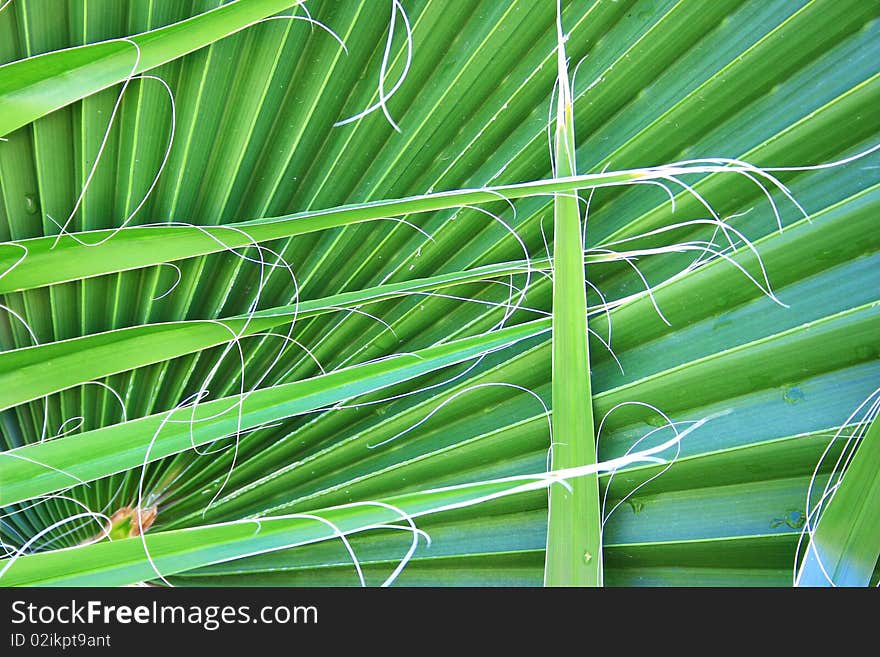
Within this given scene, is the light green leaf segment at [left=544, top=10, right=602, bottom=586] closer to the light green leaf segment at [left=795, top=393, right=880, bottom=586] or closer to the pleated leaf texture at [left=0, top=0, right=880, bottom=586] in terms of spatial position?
the pleated leaf texture at [left=0, top=0, right=880, bottom=586]

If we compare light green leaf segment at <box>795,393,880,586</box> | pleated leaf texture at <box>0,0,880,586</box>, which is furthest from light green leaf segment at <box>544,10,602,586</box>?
light green leaf segment at <box>795,393,880,586</box>

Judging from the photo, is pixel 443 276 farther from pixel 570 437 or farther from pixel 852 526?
pixel 852 526

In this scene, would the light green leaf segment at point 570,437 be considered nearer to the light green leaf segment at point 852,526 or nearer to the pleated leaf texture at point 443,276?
the pleated leaf texture at point 443,276

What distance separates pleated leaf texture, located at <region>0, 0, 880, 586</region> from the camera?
1.52 feet

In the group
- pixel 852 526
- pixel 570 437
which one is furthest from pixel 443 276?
pixel 852 526

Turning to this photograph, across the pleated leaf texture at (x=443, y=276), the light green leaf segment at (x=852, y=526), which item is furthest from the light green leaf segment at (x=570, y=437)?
the light green leaf segment at (x=852, y=526)

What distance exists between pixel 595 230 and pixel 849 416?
0.92 ft

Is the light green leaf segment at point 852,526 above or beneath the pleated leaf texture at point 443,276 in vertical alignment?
beneath

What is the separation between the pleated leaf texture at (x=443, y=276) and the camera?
18.2 inches

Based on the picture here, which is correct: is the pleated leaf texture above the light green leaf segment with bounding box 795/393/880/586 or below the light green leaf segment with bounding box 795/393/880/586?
above

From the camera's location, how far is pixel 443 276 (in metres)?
0.51

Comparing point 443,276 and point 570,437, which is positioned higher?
point 443,276
